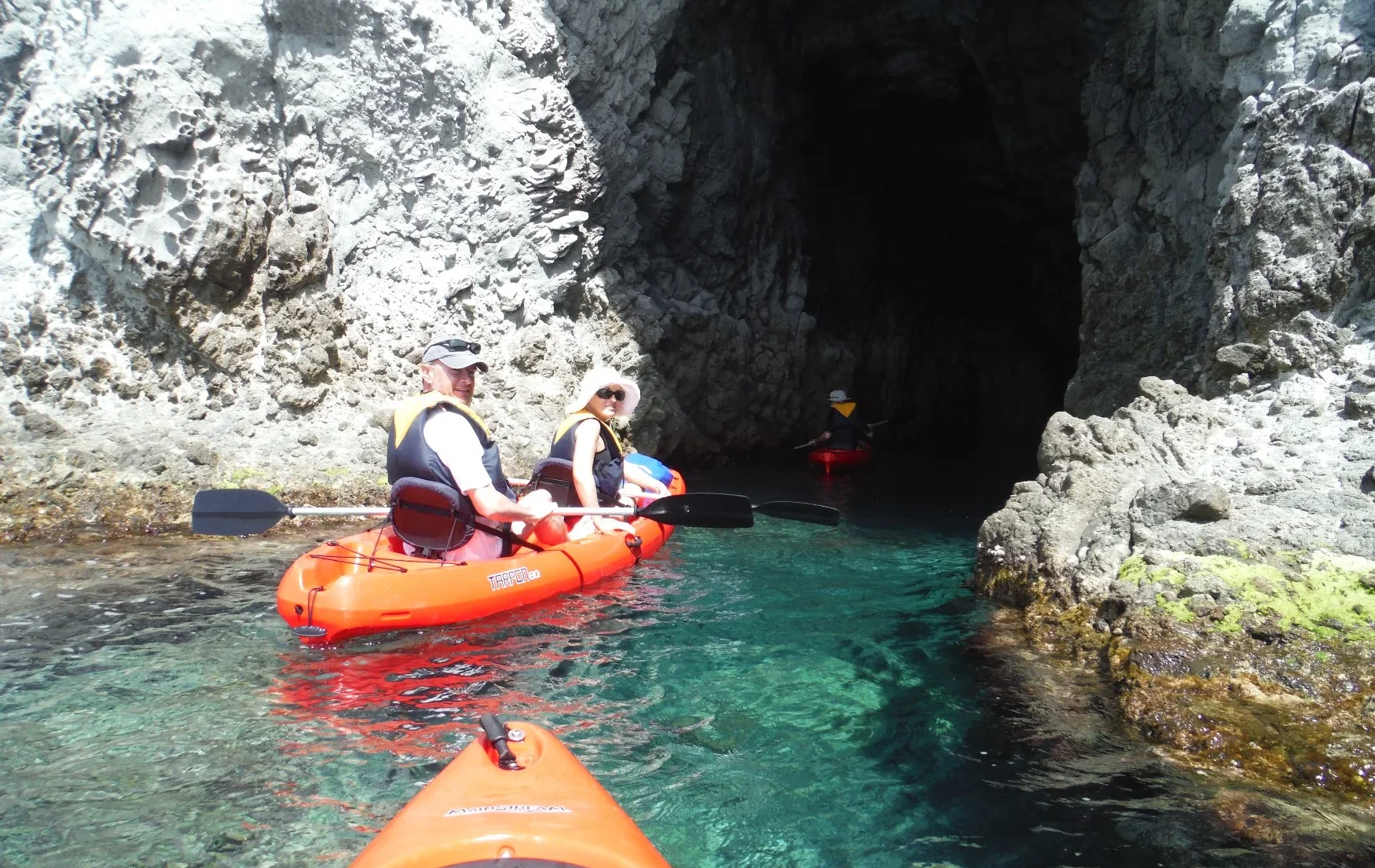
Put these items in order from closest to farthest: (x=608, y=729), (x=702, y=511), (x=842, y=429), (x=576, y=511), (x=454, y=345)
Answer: (x=608, y=729) → (x=454, y=345) → (x=576, y=511) → (x=702, y=511) → (x=842, y=429)

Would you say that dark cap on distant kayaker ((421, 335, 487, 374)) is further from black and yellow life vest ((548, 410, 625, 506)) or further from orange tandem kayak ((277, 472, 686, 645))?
black and yellow life vest ((548, 410, 625, 506))

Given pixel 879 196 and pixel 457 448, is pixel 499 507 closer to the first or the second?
pixel 457 448

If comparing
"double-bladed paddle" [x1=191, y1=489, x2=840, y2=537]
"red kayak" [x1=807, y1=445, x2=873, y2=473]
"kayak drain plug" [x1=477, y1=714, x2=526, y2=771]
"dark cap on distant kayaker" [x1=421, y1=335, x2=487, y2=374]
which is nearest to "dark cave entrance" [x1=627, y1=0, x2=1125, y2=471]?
"red kayak" [x1=807, y1=445, x2=873, y2=473]

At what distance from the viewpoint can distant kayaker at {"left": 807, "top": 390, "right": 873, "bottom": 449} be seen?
13.8 meters

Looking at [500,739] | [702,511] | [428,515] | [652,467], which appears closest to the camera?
[500,739]

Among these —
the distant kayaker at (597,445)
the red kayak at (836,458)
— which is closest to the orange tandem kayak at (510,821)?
the distant kayaker at (597,445)

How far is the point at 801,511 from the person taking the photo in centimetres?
632

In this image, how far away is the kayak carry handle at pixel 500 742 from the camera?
2.44 m

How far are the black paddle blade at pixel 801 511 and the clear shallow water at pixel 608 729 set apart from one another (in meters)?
0.53

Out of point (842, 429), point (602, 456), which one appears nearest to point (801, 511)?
point (602, 456)

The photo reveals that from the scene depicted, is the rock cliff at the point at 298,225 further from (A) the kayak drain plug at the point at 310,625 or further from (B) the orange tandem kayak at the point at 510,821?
(B) the orange tandem kayak at the point at 510,821

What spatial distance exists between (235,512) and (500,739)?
3514 mm

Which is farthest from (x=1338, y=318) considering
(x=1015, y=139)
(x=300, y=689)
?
(x=1015, y=139)

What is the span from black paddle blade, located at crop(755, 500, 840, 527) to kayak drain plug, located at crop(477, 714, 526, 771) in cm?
378
